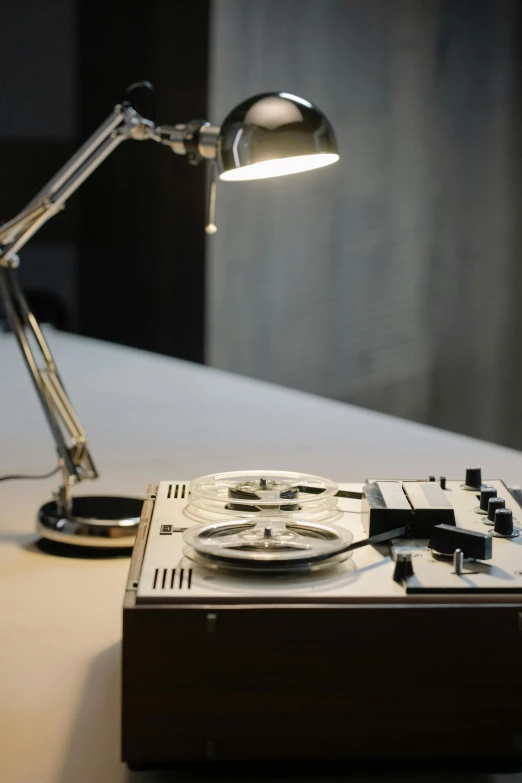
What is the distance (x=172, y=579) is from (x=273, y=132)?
0.54 metres

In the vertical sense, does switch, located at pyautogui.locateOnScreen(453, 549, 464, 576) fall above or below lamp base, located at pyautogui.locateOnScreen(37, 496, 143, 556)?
above

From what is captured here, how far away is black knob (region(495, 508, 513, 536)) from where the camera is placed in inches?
32.9

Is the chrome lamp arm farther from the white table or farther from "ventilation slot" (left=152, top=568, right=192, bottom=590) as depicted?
"ventilation slot" (left=152, top=568, right=192, bottom=590)

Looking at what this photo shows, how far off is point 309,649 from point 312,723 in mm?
56

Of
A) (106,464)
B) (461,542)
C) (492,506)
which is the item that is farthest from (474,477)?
(106,464)

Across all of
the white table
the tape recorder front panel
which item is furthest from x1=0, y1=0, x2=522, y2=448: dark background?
the tape recorder front panel

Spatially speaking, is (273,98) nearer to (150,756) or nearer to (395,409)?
(150,756)

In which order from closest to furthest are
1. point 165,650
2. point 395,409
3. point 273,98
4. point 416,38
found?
1. point 165,650
2. point 273,98
3. point 416,38
4. point 395,409

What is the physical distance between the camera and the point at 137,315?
4867mm

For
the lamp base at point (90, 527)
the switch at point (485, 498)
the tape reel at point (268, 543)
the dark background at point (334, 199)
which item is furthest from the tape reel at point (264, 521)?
the dark background at point (334, 199)

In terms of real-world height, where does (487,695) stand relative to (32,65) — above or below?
below

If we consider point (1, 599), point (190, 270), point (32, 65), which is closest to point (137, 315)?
point (190, 270)

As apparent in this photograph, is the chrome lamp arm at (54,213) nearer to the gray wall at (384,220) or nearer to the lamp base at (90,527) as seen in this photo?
the lamp base at (90,527)

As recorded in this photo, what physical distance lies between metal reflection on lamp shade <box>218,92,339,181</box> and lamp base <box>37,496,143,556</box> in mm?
475
